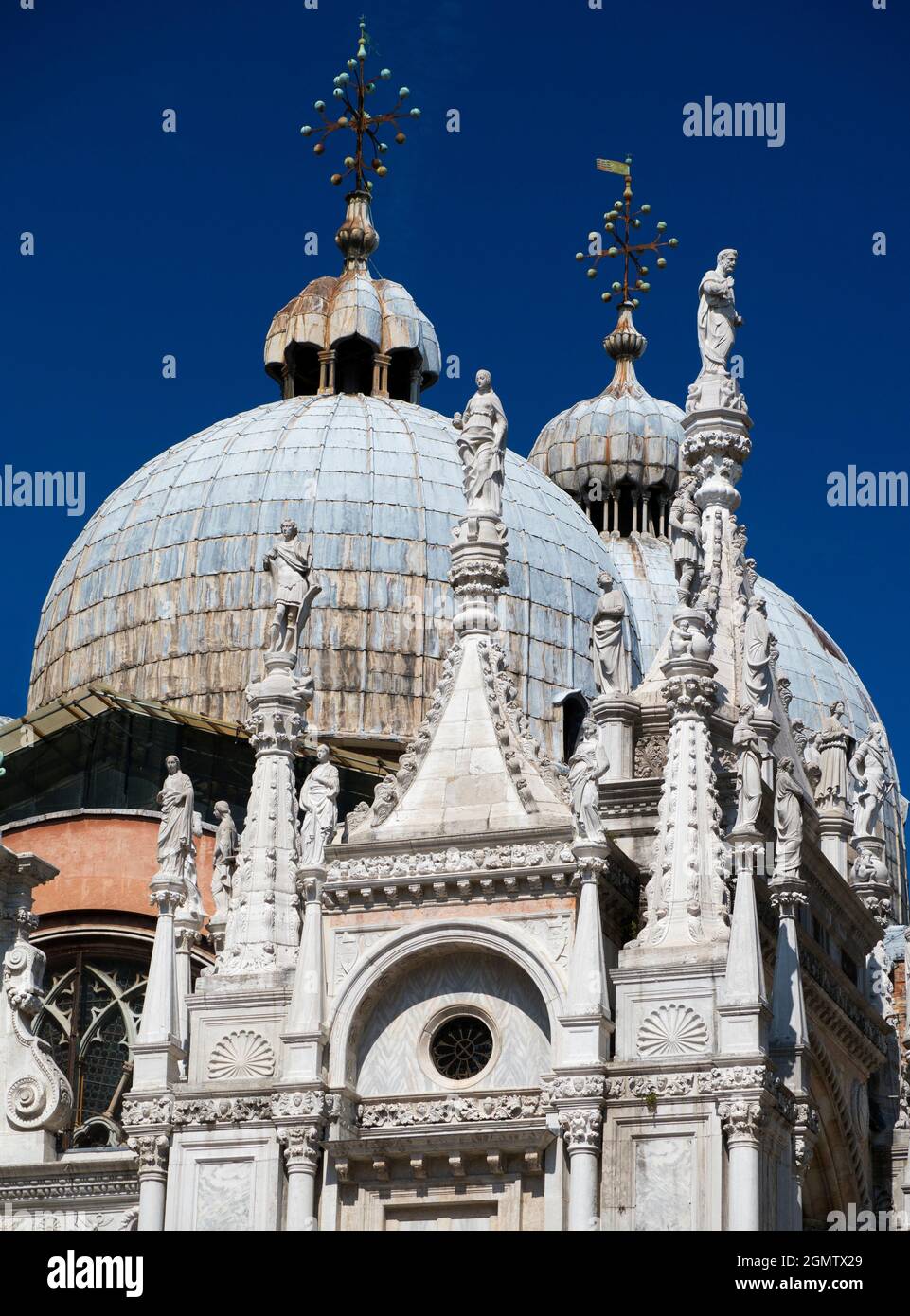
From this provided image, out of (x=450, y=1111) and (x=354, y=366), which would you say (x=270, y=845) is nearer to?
(x=450, y=1111)

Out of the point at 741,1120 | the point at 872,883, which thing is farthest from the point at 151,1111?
the point at 872,883

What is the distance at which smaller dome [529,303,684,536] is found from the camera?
265 feet

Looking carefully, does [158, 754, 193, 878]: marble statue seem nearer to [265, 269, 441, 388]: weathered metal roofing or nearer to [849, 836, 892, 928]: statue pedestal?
[849, 836, 892, 928]: statue pedestal

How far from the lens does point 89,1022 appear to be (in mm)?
55031

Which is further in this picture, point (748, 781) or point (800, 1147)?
point (748, 781)

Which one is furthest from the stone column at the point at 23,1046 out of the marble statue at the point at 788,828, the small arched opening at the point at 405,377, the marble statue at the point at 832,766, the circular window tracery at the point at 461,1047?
the small arched opening at the point at 405,377

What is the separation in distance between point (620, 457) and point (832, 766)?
99.9ft

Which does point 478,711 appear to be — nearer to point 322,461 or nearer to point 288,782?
point 288,782

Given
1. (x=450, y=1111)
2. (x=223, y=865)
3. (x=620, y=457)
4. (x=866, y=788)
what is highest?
(x=620, y=457)

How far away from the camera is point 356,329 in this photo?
2643 inches

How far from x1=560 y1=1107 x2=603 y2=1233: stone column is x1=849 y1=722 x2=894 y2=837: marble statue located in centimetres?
1233

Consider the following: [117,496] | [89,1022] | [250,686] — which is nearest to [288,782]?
[250,686]

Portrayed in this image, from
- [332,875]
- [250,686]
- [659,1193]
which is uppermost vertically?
[250,686]
